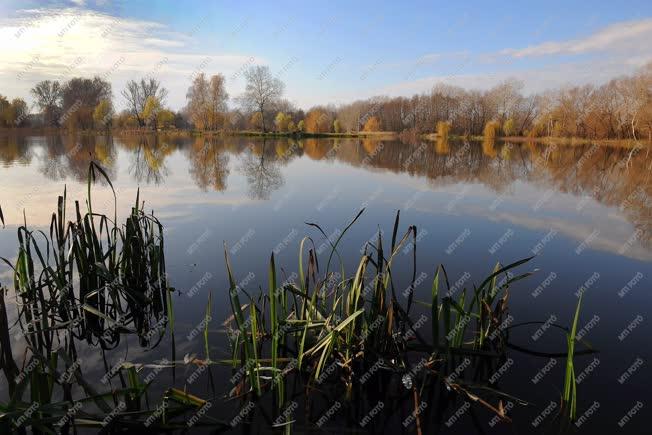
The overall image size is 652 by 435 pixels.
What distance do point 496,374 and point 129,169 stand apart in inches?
764

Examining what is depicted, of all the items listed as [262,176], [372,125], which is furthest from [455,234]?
[372,125]

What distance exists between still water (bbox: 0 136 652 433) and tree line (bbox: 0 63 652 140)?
1394 inches

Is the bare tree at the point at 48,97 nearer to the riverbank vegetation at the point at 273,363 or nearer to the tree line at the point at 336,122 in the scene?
the tree line at the point at 336,122

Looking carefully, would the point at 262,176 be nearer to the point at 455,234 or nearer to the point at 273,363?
the point at 455,234

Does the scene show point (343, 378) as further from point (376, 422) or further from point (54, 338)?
point (54, 338)

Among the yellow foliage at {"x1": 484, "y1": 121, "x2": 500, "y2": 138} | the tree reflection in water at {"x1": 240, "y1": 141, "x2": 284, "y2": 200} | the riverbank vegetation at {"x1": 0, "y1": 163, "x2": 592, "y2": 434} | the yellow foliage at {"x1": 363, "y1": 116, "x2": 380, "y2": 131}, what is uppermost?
the yellow foliage at {"x1": 363, "y1": 116, "x2": 380, "y2": 131}

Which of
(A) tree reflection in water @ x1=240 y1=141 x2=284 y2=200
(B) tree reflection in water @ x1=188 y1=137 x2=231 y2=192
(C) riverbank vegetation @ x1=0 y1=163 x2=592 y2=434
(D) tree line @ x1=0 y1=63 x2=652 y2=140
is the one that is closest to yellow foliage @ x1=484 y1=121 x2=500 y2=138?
(D) tree line @ x1=0 y1=63 x2=652 y2=140

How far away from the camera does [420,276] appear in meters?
5.97

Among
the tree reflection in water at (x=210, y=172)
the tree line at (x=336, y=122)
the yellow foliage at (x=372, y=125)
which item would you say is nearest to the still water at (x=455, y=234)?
the tree reflection in water at (x=210, y=172)

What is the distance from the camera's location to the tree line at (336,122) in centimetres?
4869

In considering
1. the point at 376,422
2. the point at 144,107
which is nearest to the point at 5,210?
the point at 376,422

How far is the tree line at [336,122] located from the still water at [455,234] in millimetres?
35415

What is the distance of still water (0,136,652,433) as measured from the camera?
381 centimetres

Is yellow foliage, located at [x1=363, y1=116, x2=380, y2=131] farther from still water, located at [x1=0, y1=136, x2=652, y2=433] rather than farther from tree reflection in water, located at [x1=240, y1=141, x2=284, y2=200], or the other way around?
still water, located at [x1=0, y1=136, x2=652, y2=433]
